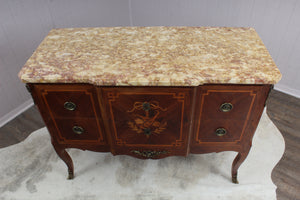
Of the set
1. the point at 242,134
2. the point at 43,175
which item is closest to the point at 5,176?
the point at 43,175

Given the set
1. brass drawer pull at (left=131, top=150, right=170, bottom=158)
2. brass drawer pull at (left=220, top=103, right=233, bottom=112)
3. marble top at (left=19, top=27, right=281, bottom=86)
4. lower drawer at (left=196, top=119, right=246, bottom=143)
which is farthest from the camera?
brass drawer pull at (left=131, top=150, right=170, bottom=158)

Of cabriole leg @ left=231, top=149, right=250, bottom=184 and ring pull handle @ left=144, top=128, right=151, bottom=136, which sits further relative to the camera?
cabriole leg @ left=231, top=149, right=250, bottom=184

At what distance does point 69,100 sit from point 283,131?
6.24ft

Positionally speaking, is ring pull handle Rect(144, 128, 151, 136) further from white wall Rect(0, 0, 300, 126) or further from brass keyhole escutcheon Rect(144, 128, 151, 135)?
white wall Rect(0, 0, 300, 126)

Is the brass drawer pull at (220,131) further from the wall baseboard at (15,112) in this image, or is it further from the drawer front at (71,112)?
the wall baseboard at (15,112)

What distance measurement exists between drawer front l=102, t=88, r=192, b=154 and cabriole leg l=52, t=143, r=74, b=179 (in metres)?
0.41

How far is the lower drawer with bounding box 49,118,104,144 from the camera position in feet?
4.81

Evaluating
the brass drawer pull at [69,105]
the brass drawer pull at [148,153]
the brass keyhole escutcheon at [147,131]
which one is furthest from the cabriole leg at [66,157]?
the brass keyhole escutcheon at [147,131]

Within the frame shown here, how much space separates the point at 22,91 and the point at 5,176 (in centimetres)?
89

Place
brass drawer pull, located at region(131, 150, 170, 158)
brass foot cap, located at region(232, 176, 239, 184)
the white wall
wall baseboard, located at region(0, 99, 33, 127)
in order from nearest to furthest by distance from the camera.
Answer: brass drawer pull, located at region(131, 150, 170, 158)
brass foot cap, located at region(232, 176, 239, 184)
the white wall
wall baseboard, located at region(0, 99, 33, 127)

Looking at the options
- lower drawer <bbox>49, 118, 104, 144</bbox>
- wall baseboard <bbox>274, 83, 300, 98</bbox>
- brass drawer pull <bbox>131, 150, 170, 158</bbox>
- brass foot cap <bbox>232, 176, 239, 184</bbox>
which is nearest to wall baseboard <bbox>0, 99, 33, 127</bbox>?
lower drawer <bbox>49, 118, 104, 144</bbox>

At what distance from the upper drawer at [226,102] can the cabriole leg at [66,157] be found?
100 cm

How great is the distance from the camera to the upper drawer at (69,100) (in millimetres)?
1291

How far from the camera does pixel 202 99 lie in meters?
1.30
